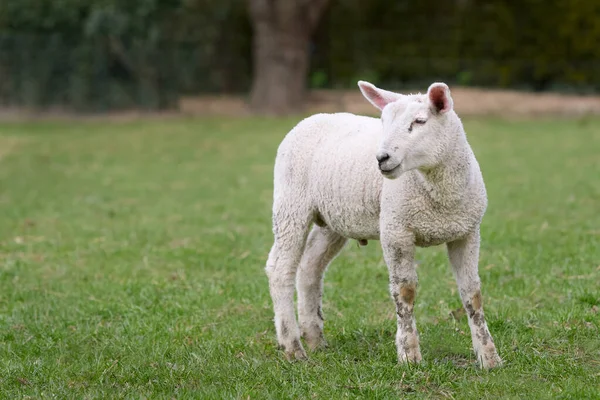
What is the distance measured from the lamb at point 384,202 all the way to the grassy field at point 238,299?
0.30m

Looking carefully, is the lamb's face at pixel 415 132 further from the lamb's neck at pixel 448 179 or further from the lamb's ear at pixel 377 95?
the lamb's ear at pixel 377 95

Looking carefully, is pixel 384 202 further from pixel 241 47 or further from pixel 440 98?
pixel 241 47

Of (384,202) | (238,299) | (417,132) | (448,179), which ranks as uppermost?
(417,132)

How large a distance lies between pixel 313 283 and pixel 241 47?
72.8 ft

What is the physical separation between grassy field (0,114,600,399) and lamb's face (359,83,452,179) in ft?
3.63

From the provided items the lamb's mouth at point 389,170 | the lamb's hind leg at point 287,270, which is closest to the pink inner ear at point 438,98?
the lamb's mouth at point 389,170

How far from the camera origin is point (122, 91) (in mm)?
24188

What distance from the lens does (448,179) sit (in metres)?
5.05

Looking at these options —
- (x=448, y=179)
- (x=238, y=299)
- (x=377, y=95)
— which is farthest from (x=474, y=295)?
(x=238, y=299)

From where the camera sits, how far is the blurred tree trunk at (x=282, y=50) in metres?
22.3

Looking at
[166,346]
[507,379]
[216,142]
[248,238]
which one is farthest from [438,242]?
[216,142]

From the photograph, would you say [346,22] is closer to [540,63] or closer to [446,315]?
[540,63]

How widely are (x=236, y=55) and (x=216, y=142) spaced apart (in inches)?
360

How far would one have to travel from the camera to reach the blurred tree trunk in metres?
22.3
